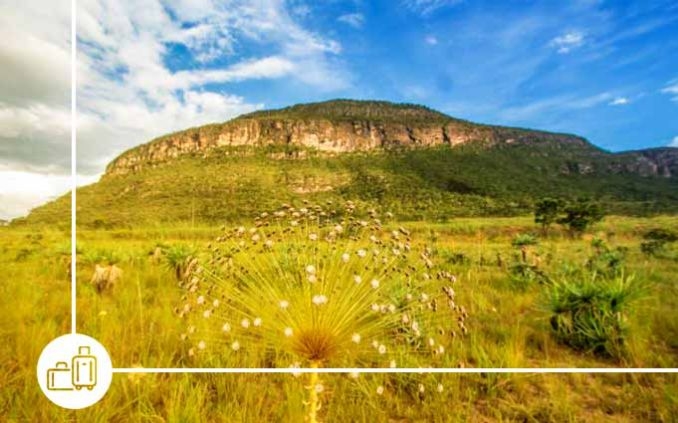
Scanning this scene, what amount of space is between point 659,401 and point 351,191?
5416cm

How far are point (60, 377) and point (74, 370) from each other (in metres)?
0.06

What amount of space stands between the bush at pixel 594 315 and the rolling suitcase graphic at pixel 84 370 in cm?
343

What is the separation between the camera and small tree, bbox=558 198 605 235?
20031mm

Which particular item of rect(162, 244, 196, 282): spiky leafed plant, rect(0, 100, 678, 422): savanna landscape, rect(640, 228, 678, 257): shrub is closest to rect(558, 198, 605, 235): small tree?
rect(640, 228, 678, 257): shrub

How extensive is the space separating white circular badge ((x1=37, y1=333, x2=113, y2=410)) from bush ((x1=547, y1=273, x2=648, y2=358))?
341 centimetres

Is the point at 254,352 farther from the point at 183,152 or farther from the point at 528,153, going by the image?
the point at 183,152

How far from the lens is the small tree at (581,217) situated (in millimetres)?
20031

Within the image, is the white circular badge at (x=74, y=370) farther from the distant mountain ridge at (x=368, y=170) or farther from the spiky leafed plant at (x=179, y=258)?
the distant mountain ridge at (x=368, y=170)

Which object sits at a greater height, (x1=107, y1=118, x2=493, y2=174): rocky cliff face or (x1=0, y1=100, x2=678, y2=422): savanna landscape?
(x1=107, y1=118, x2=493, y2=174): rocky cliff face

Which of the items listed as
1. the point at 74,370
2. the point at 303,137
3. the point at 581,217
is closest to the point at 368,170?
the point at 303,137

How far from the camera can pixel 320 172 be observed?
71.0 metres

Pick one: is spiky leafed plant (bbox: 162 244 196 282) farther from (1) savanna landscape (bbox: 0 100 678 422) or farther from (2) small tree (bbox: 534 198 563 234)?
(2) small tree (bbox: 534 198 563 234)

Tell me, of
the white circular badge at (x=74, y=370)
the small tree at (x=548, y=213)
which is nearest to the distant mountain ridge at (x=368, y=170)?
the small tree at (x=548, y=213)

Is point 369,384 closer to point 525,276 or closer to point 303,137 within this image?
point 525,276
